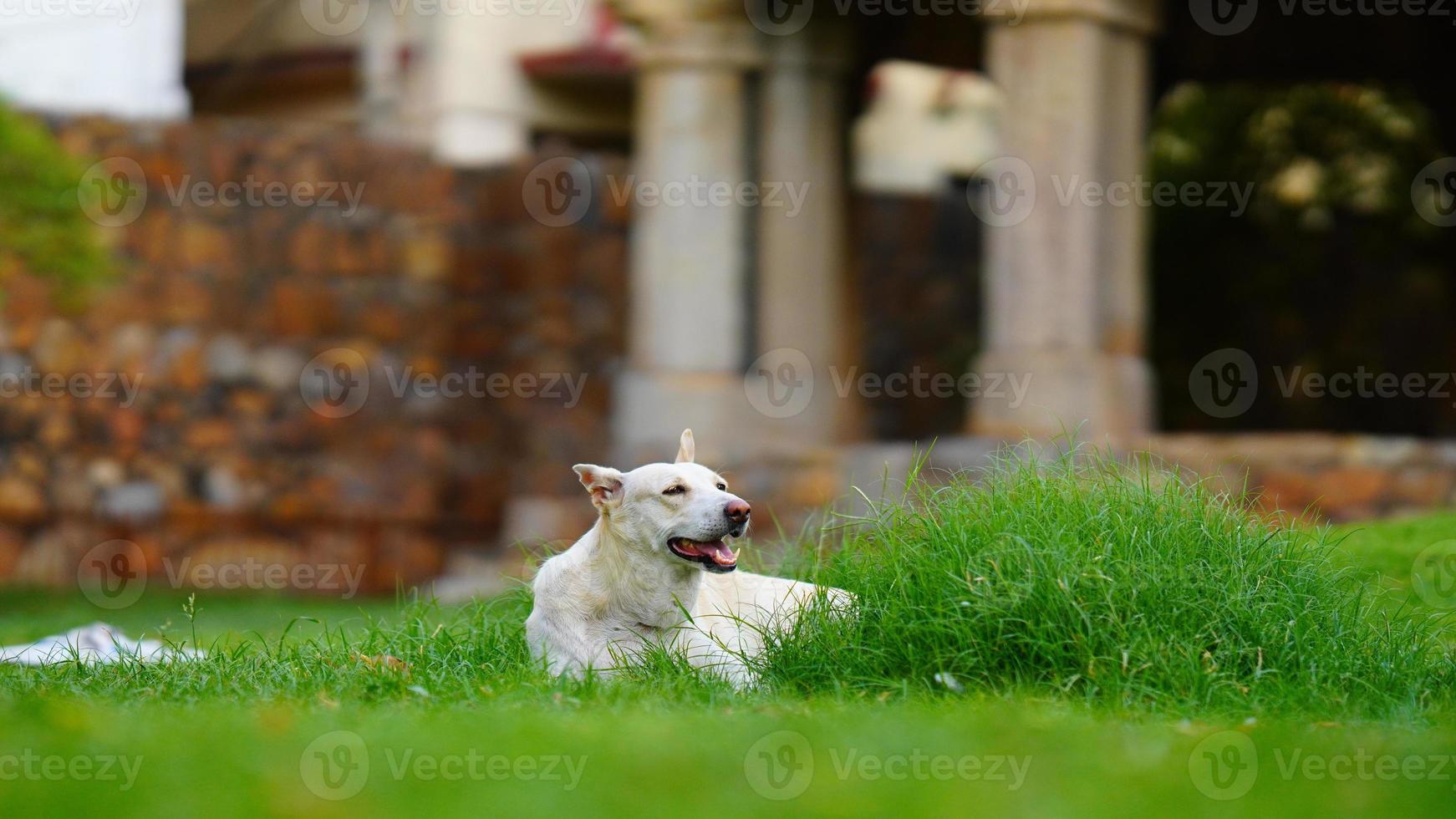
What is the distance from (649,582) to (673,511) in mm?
278

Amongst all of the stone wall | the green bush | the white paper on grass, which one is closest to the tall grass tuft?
the white paper on grass

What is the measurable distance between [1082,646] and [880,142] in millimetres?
14889

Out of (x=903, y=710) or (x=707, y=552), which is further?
(x=707, y=552)

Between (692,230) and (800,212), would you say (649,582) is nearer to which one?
(692,230)

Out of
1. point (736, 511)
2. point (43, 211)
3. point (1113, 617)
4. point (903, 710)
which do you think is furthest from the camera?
point (43, 211)

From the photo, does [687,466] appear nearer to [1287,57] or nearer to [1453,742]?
[1453,742]

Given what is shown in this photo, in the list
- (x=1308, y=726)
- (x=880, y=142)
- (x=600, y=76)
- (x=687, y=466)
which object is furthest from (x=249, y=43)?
(x=1308, y=726)

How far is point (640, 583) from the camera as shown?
5734 millimetres

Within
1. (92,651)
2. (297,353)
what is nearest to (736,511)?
(92,651)

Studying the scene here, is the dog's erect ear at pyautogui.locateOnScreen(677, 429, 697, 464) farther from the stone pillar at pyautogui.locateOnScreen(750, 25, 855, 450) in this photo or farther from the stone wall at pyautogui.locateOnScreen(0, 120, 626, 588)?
the stone wall at pyautogui.locateOnScreen(0, 120, 626, 588)

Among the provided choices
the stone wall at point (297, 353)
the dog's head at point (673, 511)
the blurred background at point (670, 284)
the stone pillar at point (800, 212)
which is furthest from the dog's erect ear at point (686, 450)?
the stone wall at point (297, 353)

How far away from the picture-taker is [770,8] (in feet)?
38.8

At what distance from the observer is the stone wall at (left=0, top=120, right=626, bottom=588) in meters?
12.6

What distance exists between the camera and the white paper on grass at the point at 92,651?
6008mm
